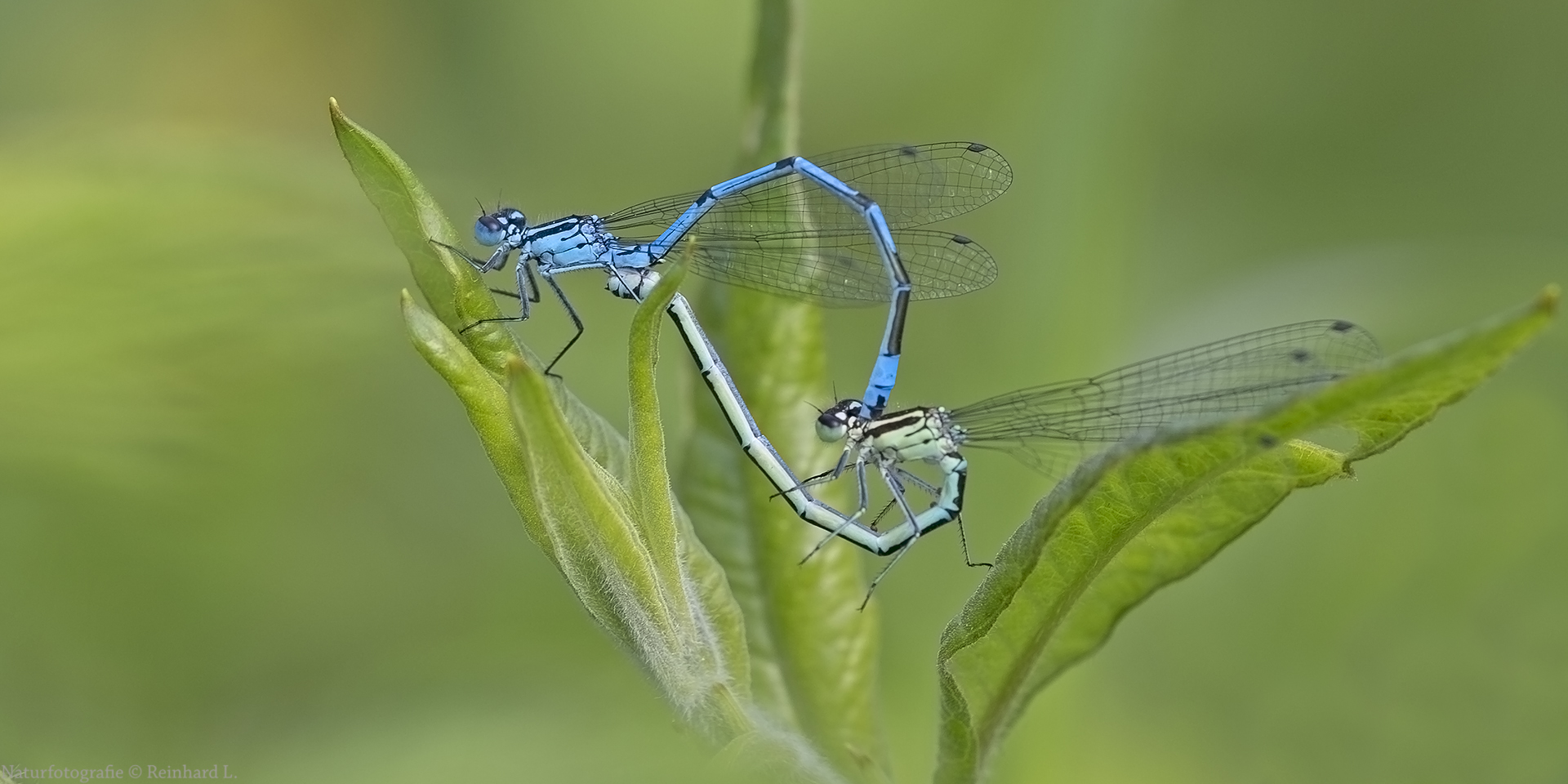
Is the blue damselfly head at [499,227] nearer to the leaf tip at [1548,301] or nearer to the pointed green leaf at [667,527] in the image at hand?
the pointed green leaf at [667,527]

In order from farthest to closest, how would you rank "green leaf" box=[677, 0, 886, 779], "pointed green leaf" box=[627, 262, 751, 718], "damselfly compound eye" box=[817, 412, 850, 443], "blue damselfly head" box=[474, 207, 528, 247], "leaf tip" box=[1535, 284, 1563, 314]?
"blue damselfly head" box=[474, 207, 528, 247] < "damselfly compound eye" box=[817, 412, 850, 443] < "green leaf" box=[677, 0, 886, 779] < "pointed green leaf" box=[627, 262, 751, 718] < "leaf tip" box=[1535, 284, 1563, 314]

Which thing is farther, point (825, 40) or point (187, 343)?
point (825, 40)

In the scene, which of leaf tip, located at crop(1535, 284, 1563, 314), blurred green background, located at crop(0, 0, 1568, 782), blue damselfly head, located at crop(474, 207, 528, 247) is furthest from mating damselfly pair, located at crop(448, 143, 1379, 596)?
leaf tip, located at crop(1535, 284, 1563, 314)

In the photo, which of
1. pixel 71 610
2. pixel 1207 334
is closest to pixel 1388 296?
pixel 1207 334

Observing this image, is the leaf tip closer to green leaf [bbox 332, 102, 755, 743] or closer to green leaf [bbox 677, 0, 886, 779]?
green leaf [bbox 332, 102, 755, 743]

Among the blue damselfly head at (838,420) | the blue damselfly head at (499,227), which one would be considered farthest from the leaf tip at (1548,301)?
the blue damselfly head at (499,227)

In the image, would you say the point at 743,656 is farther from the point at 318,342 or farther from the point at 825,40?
the point at 825,40
